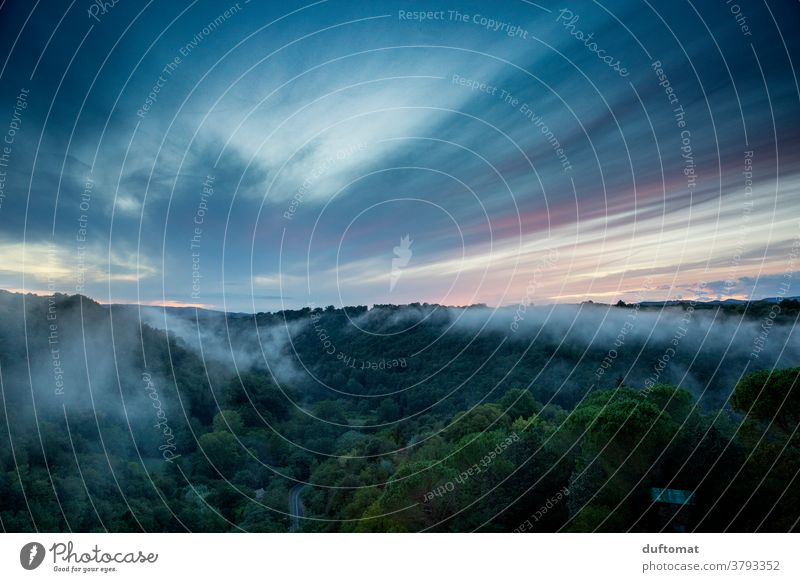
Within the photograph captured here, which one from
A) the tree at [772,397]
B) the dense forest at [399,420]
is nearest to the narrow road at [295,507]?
the dense forest at [399,420]

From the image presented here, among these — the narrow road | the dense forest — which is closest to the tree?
the dense forest

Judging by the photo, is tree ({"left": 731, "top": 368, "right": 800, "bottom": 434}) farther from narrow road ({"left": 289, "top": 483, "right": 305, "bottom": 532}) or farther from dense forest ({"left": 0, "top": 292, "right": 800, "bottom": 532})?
narrow road ({"left": 289, "top": 483, "right": 305, "bottom": 532})

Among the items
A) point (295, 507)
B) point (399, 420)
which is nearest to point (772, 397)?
point (399, 420)

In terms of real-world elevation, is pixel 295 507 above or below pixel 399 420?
below

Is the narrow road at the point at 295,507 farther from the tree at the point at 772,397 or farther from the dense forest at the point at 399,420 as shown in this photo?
the tree at the point at 772,397

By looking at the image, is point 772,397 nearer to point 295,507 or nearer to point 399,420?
point 399,420
